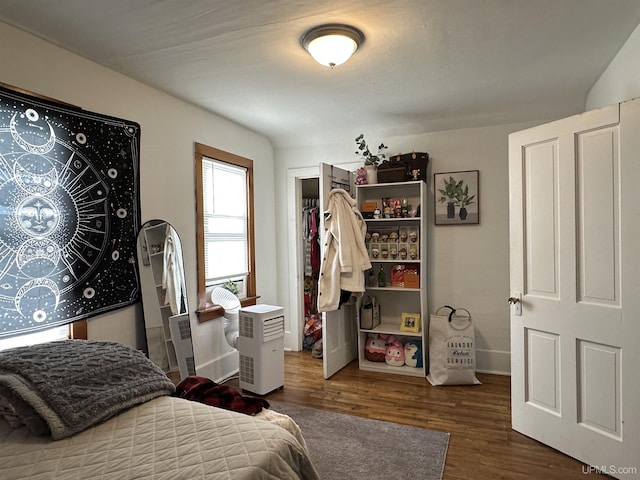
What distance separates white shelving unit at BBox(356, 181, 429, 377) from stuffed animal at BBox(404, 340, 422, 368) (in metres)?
0.05

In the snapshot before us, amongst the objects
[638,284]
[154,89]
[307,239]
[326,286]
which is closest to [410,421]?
[326,286]

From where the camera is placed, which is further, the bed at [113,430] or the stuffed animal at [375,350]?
the stuffed animal at [375,350]

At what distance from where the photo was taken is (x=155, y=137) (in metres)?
3.06

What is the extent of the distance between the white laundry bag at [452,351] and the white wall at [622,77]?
2096 millimetres

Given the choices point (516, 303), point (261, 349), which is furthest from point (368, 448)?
point (516, 303)

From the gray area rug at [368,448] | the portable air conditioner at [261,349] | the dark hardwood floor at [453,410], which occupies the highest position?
the portable air conditioner at [261,349]

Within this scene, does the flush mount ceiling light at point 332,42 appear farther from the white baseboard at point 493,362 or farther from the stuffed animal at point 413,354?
the white baseboard at point 493,362

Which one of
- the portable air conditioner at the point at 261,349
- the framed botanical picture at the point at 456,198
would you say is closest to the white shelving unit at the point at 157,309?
the portable air conditioner at the point at 261,349

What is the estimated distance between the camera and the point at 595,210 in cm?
223

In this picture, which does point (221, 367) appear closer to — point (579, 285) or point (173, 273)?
point (173, 273)

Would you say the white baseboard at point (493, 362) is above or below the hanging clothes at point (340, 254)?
below

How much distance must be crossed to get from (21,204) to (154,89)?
4.48ft

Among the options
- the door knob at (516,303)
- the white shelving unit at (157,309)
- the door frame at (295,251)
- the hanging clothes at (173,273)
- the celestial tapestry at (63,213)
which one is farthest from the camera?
the door frame at (295,251)

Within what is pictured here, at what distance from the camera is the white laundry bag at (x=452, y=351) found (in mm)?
3545
